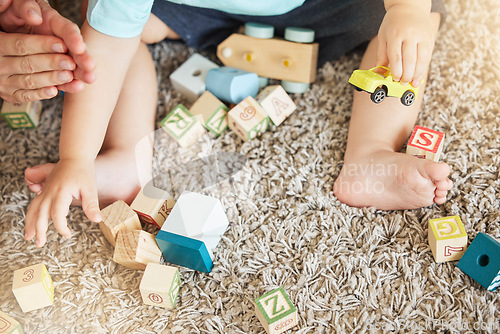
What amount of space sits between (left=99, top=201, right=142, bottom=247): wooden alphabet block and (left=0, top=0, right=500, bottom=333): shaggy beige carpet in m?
0.05

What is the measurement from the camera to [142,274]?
81cm

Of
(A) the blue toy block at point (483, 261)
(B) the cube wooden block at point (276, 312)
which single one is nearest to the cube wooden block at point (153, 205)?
(B) the cube wooden block at point (276, 312)

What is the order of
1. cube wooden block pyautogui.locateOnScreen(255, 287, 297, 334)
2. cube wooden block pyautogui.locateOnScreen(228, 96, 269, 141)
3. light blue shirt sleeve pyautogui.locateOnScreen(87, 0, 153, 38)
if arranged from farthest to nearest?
1. cube wooden block pyautogui.locateOnScreen(228, 96, 269, 141)
2. light blue shirt sleeve pyautogui.locateOnScreen(87, 0, 153, 38)
3. cube wooden block pyautogui.locateOnScreen(255, 287, 297, 334)

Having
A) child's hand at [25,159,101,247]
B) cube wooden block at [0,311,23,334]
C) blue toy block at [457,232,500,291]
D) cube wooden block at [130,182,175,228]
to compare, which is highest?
child's hand at [25,159,101,247]

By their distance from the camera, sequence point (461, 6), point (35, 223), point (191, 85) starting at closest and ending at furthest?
point (35, 223) → point (191, 85) → point (461, 6)

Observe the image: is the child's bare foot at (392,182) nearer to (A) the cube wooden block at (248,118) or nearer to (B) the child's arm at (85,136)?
(A) the cube wooden block at (248,118)

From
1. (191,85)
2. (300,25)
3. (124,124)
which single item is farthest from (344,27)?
(124,124)

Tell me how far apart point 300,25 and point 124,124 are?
0.45m

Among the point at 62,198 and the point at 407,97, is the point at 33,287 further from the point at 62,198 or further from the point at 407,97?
the point at 407,97

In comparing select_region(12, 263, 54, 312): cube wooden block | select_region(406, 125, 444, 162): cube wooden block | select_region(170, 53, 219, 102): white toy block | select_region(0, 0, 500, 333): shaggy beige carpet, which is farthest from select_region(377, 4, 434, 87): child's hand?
select_region(12, 263, 54, 312): cube wooden block

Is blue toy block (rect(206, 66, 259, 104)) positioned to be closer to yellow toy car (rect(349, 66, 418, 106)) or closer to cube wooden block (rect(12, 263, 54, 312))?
yellow toy car (rect(349, 66, 418, 106))

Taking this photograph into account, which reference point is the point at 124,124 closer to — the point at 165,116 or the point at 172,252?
the point at 165,116

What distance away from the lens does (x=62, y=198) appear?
2.50 feet

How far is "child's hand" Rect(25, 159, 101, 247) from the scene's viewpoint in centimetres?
75
